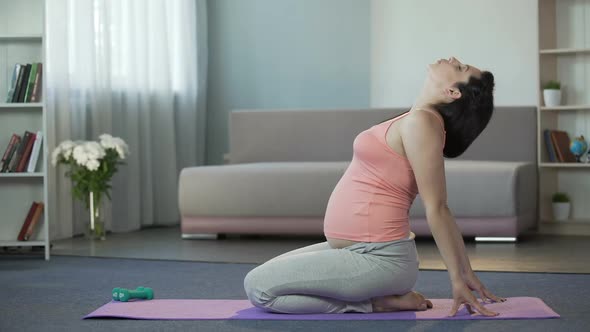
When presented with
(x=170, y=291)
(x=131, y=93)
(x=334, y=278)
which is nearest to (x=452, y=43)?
(x=131, y=93)

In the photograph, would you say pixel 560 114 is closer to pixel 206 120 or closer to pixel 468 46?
pixel 468 46

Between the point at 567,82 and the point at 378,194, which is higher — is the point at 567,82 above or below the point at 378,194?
above

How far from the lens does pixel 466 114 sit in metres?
2.67

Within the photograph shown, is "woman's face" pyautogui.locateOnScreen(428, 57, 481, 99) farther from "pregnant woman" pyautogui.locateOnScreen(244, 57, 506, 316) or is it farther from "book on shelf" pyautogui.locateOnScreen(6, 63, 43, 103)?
"book on shelf" pyautogui.locateOnScreen(6, 63, 43, 103)

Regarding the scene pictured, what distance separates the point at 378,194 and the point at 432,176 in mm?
209

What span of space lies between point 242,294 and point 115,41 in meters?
3.32

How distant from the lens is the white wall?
6.23 metres

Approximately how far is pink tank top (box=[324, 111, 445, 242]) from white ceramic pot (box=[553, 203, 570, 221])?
3209 millimetres

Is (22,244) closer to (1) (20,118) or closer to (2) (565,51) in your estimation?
(1) (20,118)

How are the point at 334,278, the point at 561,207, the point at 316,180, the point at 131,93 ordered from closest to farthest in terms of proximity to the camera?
the point at 334,278 → the point at 316,180 → the point at 561,207 → the point at 131,93

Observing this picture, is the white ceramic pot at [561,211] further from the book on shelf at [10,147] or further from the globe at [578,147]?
the book on shelf at [10,147]

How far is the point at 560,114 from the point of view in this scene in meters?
5.83

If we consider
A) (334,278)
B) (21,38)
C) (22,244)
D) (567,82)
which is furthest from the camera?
(567,82)

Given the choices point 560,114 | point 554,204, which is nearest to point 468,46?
point 560,114
